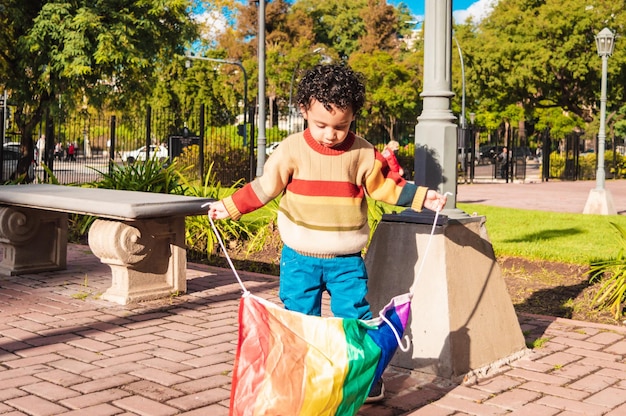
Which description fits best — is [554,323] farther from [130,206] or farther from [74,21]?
[74,21]

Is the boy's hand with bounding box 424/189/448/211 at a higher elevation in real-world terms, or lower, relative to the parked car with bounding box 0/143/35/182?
lower

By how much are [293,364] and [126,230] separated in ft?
12.0

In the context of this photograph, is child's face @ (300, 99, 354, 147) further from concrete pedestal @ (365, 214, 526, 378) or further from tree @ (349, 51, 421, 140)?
tree @ (349, 51, 421, 140)

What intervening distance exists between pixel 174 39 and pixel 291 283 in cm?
1725

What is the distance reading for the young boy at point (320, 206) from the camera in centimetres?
349

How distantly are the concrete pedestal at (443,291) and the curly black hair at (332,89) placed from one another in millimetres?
1229

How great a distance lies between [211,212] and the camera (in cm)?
352

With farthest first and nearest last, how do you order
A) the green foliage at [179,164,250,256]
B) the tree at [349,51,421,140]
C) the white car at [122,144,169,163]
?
the tree at [349,51,421,140], the white car at [122,144,169,163], the green foliage at [179,164,250,256]

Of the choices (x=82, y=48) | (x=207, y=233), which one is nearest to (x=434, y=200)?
(x=207, y=233)

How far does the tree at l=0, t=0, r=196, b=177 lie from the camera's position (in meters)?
18.0

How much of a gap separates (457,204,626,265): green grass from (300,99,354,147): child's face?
166 inches

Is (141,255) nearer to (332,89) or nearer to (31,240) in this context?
(31,240)

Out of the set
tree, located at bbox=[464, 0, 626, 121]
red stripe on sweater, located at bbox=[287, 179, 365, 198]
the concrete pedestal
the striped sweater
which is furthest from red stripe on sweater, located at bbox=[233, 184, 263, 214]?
tree, located at bbox=[464, 0, 626, 121]

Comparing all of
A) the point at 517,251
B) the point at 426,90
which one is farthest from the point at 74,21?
the point at 426,90
